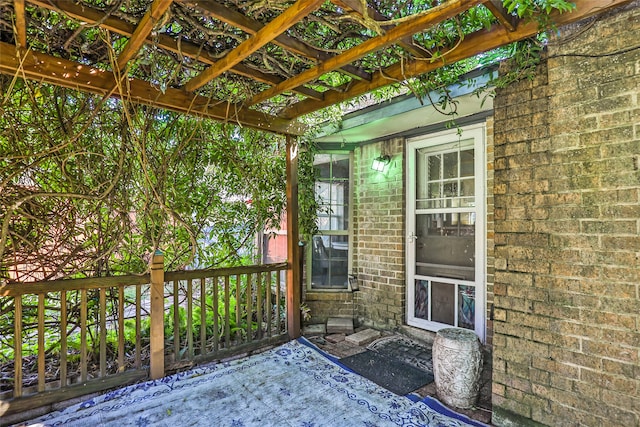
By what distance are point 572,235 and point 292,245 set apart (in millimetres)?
2542

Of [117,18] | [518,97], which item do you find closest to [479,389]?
[518,97]

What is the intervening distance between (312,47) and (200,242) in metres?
2.59

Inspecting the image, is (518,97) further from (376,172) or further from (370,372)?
(370,372)

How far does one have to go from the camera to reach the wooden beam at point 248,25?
162 centimetres

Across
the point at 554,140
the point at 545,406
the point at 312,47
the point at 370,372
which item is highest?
the point at 312,47

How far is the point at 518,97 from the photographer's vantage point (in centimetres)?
219

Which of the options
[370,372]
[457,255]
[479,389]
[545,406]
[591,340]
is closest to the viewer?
[591,340]

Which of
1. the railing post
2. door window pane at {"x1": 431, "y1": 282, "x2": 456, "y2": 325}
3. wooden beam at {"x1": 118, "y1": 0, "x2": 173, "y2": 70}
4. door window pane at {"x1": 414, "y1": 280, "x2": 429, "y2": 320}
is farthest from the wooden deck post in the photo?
wooden beam at {"x1": 118, "y1": 0, "x2": 173, "y2": 70}

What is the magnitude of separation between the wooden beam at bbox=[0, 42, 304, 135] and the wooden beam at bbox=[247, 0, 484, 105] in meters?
0.70

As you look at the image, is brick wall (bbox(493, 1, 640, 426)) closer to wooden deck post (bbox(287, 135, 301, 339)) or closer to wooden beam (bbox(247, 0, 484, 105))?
wooden beam (bbox(247, 0, 484, 105))

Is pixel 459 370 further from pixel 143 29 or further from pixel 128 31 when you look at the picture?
pixel 128 31

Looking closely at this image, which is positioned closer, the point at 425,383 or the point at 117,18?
the point at 117,18

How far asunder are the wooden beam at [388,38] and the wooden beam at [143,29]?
100 cm

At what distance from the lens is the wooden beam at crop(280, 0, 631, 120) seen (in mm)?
1719
